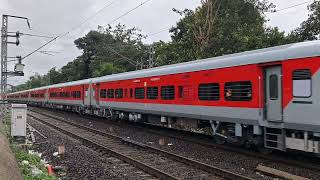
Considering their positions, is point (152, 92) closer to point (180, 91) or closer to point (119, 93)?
point (180, 91)

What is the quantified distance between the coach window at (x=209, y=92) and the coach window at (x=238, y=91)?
610 mm

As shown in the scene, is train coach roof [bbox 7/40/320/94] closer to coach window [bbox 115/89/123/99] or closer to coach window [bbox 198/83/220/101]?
coach window [bbox 198/83/220/101]

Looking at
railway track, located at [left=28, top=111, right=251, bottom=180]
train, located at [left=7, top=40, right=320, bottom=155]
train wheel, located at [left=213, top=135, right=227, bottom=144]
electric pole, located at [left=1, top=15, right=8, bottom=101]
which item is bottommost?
railway track, located at [left=28, top=111, right=251, bottom=180]

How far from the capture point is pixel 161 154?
14164 mm

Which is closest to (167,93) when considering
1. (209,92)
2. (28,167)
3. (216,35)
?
(209,92)

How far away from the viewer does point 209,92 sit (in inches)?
611

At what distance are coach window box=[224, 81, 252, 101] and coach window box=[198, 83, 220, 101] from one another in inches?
24.0

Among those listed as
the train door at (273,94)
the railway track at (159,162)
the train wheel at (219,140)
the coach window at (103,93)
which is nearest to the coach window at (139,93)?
the railway track at (159,162)

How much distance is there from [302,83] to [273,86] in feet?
4.13

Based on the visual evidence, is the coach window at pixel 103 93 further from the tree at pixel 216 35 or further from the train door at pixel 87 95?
the tree at pixel 216 35

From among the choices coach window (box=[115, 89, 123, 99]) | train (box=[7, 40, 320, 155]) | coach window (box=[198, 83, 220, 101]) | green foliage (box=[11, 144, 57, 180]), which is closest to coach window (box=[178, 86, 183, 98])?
train (box=[7, 40, 320, 155])

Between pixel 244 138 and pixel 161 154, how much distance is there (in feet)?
9.01

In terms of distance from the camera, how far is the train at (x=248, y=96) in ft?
36.2

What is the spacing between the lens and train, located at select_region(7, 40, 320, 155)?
36.2ft
